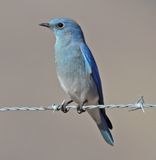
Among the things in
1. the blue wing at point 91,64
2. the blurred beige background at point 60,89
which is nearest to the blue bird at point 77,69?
the blue wing at point 91,64

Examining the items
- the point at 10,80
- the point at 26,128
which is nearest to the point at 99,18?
the point at 10,80

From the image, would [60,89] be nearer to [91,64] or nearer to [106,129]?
[106,129]

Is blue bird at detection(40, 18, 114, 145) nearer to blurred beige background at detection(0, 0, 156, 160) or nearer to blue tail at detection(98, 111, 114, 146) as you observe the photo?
blue tail at detection(98, 111, 114, 146)

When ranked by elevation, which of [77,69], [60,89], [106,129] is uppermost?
[60,89]

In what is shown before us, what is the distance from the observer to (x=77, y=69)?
8.84m

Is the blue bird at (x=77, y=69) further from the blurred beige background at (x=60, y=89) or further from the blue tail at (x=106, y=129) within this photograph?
the blurred beige background at (x=60, y=89)

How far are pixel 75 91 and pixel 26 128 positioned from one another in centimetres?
468

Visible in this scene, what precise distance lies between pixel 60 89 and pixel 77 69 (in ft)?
18.9

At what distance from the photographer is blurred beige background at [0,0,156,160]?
12.9m

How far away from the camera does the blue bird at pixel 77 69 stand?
8844mm

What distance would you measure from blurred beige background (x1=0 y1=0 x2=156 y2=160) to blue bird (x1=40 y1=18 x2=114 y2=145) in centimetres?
350

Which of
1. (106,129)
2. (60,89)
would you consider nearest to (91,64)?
(106,129)

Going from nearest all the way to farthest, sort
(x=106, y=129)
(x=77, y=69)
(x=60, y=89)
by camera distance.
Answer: (x=77, y=69)
(x=106, y=129)
(x=60, y=89)

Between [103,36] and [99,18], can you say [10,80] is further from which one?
[99,18]
